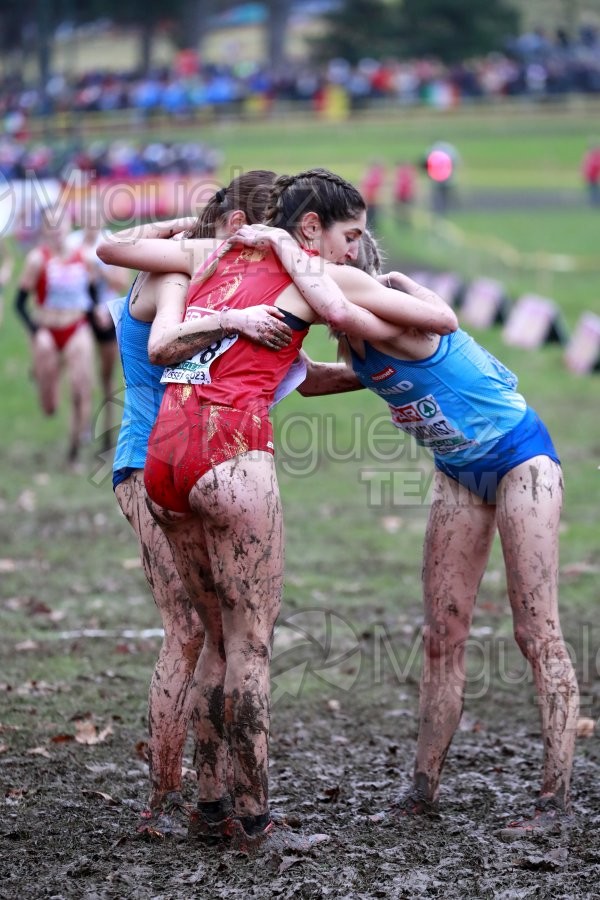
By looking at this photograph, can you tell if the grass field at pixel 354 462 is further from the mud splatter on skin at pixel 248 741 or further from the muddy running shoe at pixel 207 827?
the muddy running shoe at pixel 207 827

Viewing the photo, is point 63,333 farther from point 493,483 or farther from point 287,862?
point 287,862

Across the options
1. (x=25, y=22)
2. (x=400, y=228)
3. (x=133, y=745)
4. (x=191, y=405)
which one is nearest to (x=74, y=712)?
(x=133, y=745)

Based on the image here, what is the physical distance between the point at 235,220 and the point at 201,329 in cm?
53

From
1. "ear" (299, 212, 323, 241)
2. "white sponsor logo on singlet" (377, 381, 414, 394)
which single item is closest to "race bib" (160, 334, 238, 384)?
"ear" (299, 212, 323, 241)

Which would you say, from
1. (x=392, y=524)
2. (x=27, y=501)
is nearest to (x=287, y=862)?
(x=392, y=524)

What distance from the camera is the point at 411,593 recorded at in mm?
8656

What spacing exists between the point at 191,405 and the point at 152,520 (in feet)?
2.15

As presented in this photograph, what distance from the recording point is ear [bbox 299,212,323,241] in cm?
441

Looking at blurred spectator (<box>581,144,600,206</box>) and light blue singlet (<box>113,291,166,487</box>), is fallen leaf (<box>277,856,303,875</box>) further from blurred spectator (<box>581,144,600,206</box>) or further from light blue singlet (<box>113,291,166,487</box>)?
blurred spectator (<box>581,144,600,206</box>)

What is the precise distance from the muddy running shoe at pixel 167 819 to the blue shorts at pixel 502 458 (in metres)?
1.64

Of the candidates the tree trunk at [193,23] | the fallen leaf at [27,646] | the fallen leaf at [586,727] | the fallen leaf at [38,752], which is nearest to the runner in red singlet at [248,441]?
the fallen leaf at [38,752]

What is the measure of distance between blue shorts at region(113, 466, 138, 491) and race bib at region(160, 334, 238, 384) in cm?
55

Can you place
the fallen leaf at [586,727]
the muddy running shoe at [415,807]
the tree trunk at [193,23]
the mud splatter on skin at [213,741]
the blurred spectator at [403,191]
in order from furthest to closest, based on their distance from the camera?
the tree trunk at [193,23], the blurred spectator at [403,191], the fallen leaf at [586,727], the muddy running shoe at [415,807], the mud splatter on skin at [213,741]

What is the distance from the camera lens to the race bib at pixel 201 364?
4.29 m
